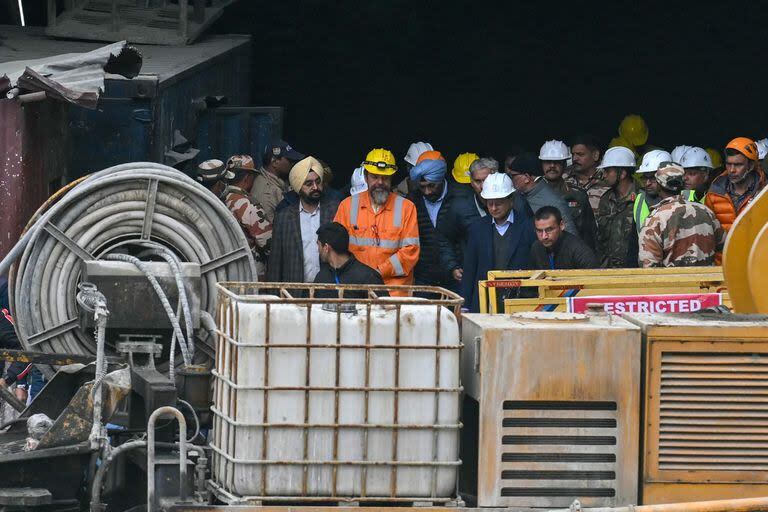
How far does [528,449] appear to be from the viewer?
6.41 metres

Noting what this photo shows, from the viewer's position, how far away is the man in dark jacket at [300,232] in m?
11.1

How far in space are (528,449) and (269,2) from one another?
15121 millimetres

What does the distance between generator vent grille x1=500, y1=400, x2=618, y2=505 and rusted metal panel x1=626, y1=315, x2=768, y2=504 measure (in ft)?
0.60

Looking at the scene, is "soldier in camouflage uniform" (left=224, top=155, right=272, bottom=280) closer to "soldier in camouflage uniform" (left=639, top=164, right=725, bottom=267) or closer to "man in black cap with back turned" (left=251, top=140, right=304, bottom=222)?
"man in black cap with back turned" (left=251, top=140, right=304, bottom=222)

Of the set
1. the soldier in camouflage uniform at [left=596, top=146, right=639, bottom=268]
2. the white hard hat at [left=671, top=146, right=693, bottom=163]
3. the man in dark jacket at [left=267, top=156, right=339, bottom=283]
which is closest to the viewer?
the man in dark jacket at [left=267, top=156, right=339, bottom=283]

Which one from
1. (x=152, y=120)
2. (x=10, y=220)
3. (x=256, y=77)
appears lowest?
(x=10, y=220)

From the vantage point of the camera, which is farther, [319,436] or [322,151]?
[322,151]

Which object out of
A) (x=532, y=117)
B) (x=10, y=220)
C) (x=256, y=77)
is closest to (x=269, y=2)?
(x=256, y=77)

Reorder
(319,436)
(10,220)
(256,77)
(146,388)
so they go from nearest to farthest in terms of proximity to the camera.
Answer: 1. (319,436)
2. (146,388)
3. (10,220)
4. (256,77)

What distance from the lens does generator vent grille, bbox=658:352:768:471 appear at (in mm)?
6418

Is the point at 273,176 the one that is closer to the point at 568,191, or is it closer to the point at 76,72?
the point at 568,191

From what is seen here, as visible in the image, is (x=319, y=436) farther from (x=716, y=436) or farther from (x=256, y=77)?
(x=256, y=77)

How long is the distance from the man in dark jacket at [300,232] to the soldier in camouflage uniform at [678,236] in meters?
2.50

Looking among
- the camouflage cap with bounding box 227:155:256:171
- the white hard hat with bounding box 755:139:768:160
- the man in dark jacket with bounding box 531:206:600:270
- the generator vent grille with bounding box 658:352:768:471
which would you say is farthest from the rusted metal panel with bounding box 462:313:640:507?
the white hard hat with bounding box 755:139:768:160
